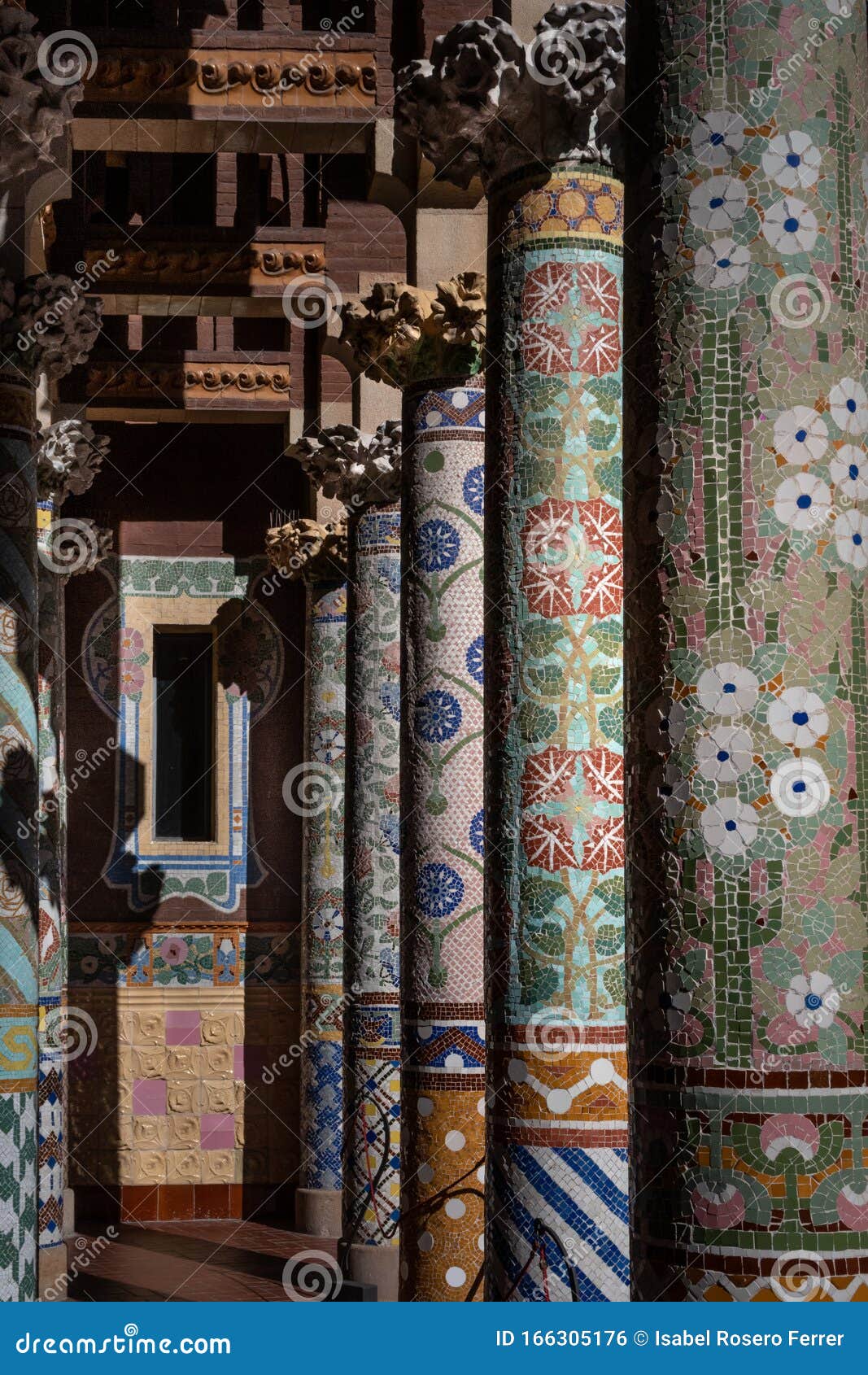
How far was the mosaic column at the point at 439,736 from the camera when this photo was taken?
26.5ft

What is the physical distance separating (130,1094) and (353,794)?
5.56 m

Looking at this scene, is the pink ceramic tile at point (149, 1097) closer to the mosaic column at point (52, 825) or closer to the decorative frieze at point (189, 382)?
the mosaic column at point (52, 825)

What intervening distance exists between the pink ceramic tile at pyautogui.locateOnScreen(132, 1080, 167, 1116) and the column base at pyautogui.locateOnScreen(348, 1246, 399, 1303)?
16.2 ft

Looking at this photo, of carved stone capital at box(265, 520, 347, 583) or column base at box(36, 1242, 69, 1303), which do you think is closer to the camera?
column base at box(36, 1242, 69, 1303)

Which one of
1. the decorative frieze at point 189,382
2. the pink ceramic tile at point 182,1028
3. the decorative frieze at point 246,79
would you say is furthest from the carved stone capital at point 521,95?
the pink ceramic tile at point 182,1028

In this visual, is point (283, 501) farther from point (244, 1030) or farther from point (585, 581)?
point (585, 581)

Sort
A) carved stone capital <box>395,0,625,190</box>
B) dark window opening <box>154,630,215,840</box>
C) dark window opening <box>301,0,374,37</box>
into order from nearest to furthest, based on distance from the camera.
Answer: carved stone capital <box>395,0,625,190</box>
dark window opening <box>301,0,374,37</box>
dark window opening <box>154,630,215,840</box>

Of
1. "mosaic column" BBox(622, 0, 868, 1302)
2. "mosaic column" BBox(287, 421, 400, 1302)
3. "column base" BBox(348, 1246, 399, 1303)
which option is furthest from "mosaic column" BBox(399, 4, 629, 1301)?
"column base" BBox(348, 1246, 399, 1303)

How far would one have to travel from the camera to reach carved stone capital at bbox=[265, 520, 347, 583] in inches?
582

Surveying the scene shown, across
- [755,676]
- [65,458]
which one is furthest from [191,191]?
[755,676]

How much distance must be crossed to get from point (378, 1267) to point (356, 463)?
15.5ft

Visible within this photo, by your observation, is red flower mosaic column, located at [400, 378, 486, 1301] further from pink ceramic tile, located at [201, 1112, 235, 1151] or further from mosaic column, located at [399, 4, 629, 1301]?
pink ceramic tile, located at [201, 1112, 235, 1151]

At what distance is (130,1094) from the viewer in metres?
16.1

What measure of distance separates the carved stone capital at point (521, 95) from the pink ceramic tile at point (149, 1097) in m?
11.4
